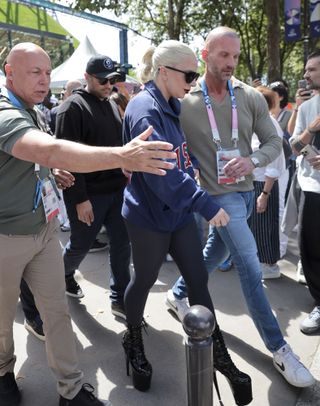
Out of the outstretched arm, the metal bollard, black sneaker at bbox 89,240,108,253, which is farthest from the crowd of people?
black sneaker at bbox 89,240,108,253

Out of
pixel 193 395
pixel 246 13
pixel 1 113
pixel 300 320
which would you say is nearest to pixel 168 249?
pixel 193 395

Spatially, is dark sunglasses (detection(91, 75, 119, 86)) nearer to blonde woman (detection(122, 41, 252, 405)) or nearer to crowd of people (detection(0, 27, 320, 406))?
crowd of people (detection(0, 27, 320, 406))

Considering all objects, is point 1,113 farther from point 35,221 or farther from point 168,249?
point 168,249

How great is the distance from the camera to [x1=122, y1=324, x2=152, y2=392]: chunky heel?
2510 millimetres

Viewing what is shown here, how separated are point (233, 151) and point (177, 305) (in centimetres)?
138

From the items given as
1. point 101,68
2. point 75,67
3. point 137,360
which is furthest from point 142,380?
point 75,67

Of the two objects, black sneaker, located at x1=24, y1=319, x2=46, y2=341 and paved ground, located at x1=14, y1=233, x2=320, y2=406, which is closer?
paved ground, located at x1=14, y1=233, x2=320, y2=406

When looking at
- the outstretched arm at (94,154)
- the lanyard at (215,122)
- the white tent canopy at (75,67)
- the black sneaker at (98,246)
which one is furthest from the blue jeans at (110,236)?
the white tent canopy at (75,67)

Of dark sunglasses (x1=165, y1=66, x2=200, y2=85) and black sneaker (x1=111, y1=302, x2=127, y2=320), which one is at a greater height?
dark sunglasses (x1=165, y1=66, x2=200, y2=85)

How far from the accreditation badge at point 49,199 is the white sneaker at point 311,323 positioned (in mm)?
2065

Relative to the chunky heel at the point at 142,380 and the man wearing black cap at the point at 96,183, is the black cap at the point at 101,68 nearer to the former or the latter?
the man wearing black cap at the point at 96,183

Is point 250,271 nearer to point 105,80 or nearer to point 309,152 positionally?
point 309,152

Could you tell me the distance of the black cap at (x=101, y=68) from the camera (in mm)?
3090

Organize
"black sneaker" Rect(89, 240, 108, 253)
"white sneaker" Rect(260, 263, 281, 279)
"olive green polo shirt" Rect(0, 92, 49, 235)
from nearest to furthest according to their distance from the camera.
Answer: "olive green polo shirt" Rect(0, 92, 49, 235)
"white sneaker" Rect(260, 263, 281, 279)
"black sneaker" Rect(89, 240, 108, 253)
